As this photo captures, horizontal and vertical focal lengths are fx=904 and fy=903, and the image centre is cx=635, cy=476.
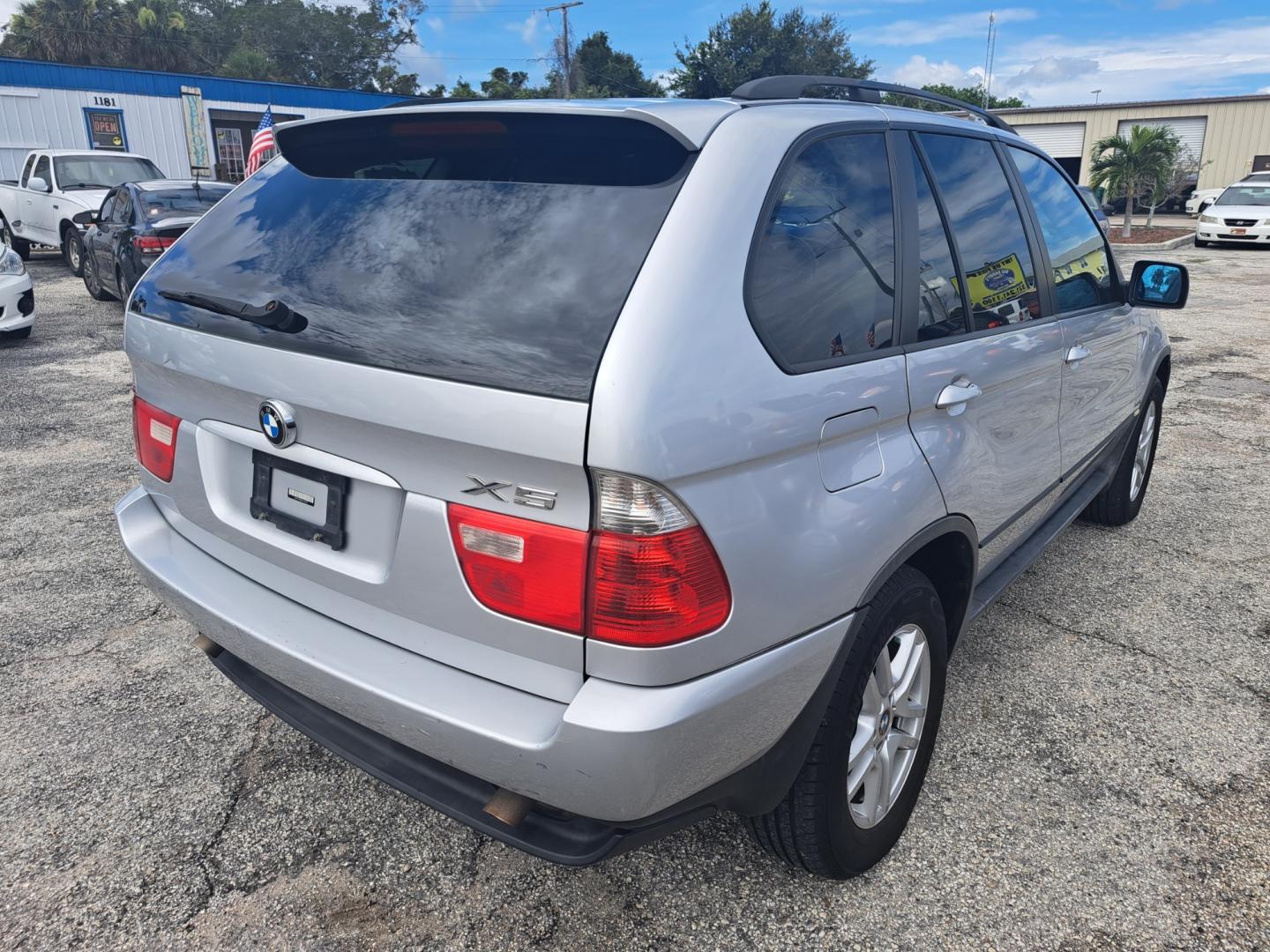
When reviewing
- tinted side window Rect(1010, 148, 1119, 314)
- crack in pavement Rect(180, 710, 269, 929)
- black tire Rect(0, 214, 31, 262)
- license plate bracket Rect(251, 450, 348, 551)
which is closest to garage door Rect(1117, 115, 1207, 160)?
black tire Rect(0, 214, 31, 262)

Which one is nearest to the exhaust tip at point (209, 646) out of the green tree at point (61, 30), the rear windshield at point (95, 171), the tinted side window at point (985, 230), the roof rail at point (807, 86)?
the roof rail at point (807, 86)

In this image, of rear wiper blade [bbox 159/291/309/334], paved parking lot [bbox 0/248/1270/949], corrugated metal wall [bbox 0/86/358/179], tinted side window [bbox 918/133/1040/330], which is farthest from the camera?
corrugated metal wall [bbox 0/86/358/179]

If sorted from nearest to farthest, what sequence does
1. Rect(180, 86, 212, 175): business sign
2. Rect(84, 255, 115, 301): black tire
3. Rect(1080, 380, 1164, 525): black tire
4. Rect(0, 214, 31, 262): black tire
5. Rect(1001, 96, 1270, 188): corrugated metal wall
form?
Rect(1080, 380, 1164, 525): black tire, Rect(84, 255, 115, 301): black tire, Rect(0, 214, 31, 262): black tire, Rect(180, 86, 212, 175): business sign, Rect(1001, 96, 1270, 188): corrugated metal wall

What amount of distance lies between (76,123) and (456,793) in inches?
1255

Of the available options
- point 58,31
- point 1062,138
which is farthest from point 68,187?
point 58,31

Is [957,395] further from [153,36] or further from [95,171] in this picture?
[153,36]

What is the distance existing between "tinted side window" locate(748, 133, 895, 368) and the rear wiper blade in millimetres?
949

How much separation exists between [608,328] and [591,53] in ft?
236

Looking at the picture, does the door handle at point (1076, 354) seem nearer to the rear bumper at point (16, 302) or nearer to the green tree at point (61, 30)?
the rear bumper at point (16, 302)

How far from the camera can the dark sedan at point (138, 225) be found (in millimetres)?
9820

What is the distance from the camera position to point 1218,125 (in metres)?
36.6

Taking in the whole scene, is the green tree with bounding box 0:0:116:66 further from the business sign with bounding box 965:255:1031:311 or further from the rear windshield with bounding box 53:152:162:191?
the business sign with bounding box 965:255:1031:311

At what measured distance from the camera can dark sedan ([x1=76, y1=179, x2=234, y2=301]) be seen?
32.2ft

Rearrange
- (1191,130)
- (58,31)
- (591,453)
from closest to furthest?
1. (591,453)
2. (1191,130)
3. (58,31)
